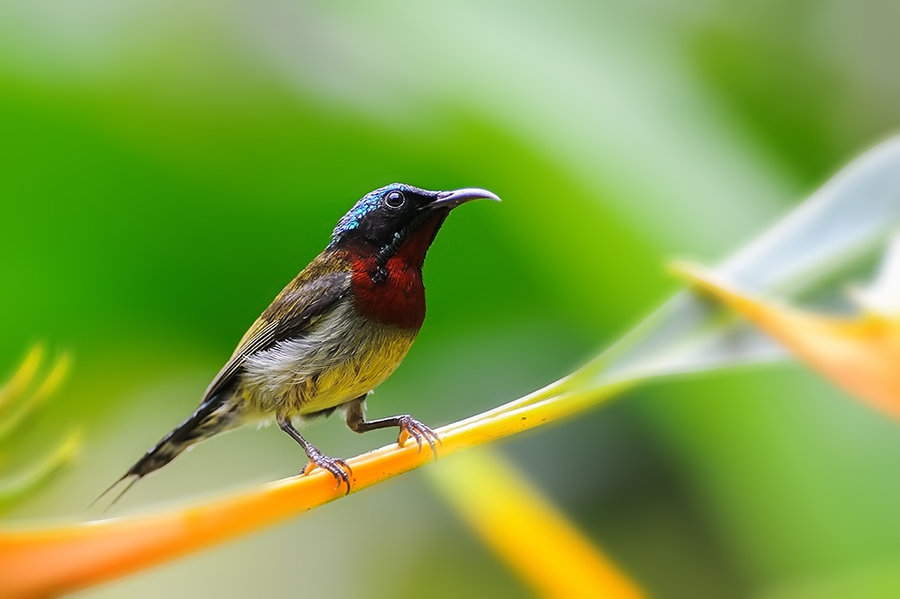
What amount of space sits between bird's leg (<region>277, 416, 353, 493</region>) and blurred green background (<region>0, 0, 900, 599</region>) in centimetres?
16

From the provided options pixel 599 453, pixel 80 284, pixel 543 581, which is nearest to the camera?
pixel 543 581

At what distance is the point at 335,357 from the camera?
0.85ft

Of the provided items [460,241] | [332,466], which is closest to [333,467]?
[332,466]

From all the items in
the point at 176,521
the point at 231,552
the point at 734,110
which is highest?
the point at 734,110

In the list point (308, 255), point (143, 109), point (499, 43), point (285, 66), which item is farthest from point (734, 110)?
point (308, 255)

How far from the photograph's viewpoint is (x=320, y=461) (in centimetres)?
23

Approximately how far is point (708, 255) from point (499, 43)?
24 centimetres

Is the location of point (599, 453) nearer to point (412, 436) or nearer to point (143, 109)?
point (143, 109)

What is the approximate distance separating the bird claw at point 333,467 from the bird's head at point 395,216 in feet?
0.21

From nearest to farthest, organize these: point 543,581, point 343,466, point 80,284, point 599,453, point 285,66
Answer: point 343,466
point 543,581
point 80,284
point 285,66
point 599,453

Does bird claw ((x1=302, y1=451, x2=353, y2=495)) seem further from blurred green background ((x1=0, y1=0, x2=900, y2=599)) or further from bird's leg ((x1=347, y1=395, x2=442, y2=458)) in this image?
blurred green background ((x1=0, y1=0, x2=900, y2=599))

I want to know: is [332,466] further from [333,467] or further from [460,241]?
[460,241]

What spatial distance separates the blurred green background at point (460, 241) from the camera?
1.75ft

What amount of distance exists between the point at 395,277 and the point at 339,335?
0.9 inches
